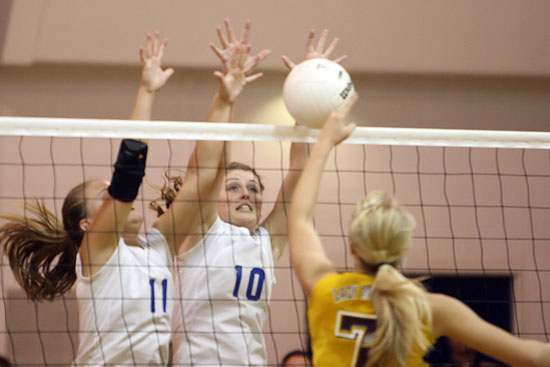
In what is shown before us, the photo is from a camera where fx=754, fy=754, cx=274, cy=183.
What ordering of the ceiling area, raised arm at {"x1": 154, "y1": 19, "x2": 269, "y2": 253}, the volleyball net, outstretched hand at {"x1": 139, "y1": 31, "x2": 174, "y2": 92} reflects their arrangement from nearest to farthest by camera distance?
raised arm at {"x1": 154, "y1": 19, "x2": 269, "y2": 253}, outstretched hand at {"x1": 139, "y1": 31, "x2": 174, "y2": 92}, the volleyball net, the ceiling area

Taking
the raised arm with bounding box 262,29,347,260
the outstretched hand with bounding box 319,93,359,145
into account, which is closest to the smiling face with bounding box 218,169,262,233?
the raised arm with bounding box 262,29,347,260

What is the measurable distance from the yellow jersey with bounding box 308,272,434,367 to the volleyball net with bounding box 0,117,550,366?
10.1ft

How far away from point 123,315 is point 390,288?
148 centimetres

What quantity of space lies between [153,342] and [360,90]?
11.8ft

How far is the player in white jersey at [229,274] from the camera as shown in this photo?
3.60 meters

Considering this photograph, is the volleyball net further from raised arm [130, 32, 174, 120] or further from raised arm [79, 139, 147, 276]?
raised arm [79, 139, 147, 276]

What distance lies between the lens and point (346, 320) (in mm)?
2527

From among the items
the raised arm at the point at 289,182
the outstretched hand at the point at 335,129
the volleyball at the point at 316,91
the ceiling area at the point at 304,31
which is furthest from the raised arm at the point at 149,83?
the ceiling area at the point at 304,31

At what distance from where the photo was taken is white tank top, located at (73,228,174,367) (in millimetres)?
3412

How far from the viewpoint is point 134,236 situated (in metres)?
3.66

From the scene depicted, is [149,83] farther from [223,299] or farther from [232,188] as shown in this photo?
[223,299]

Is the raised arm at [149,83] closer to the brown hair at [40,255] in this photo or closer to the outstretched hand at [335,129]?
the brown hair at [40,255]

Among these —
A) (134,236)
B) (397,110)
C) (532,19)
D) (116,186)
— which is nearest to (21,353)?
(134,236)

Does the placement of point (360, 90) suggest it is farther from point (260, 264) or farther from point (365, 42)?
point (260, 264)
